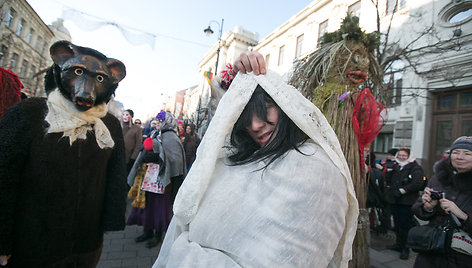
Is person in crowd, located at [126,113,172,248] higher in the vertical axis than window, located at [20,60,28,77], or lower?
lower

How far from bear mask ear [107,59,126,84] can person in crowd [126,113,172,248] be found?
2018 mm

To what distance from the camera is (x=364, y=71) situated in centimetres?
249

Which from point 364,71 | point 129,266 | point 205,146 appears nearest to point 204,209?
point 205,146

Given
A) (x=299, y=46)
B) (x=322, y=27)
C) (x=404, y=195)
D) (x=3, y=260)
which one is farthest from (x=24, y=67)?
(x=404, y=195)

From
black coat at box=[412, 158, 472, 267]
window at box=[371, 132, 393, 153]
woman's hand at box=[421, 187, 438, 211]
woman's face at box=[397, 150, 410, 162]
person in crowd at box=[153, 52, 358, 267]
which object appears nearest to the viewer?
person in crowd at box=[153, 52, 358, 267]

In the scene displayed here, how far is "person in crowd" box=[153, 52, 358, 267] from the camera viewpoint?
844mm

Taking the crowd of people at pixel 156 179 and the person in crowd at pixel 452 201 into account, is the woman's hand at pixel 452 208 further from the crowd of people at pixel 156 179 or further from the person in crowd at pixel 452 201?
the crowd of people at pixel 156 179

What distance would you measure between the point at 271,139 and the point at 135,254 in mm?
3303

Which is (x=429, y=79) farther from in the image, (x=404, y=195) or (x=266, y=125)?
(x=266, y=125)

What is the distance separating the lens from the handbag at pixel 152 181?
12.5 ft

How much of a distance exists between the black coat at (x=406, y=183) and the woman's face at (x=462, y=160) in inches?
99.6

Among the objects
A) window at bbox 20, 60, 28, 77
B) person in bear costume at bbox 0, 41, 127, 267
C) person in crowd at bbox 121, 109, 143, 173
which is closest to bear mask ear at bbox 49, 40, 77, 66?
person in bear costume at bbox 0, 41, 127, 267

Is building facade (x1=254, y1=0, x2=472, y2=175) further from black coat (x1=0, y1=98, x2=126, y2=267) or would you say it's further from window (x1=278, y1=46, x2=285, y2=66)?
window (x1=278, y1=46, x2=285, y2=66)

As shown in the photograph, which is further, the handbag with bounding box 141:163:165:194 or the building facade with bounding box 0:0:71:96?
the building facade with bounding box 0:0:71:96
